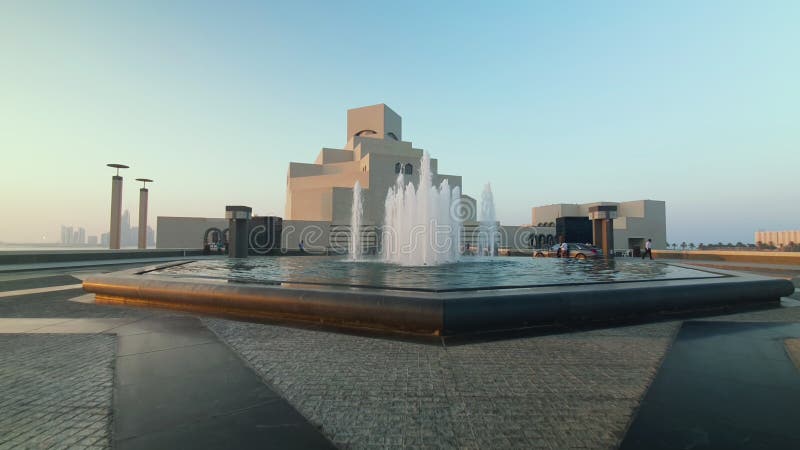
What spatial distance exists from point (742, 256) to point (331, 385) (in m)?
28.6

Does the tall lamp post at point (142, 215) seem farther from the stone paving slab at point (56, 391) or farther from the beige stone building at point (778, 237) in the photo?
the beige stone building at point (778, 237)

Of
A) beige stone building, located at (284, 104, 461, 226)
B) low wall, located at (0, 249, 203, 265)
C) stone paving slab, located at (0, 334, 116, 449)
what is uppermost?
beige stone building, located at (284, 104, 461, 226)

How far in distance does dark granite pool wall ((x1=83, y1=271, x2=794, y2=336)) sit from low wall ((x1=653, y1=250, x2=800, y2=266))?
58.4ft

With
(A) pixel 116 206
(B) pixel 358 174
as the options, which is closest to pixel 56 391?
(A) pixel 116 206

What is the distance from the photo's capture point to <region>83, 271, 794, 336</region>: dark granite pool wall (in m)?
5.11

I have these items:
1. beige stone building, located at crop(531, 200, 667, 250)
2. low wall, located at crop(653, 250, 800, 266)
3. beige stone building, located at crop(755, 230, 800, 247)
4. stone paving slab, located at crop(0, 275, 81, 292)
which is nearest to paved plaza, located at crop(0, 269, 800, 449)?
stone paving slab, located at crop(0, 275, 81, 292)

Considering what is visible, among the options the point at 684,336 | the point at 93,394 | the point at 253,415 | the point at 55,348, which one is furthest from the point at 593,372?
the point at 55,348

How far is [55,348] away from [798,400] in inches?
302

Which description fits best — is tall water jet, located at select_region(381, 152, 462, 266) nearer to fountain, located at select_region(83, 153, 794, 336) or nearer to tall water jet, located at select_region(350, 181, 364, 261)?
fountain, located at select_region(83, 153, 794, 336)

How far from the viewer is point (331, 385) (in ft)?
11.4

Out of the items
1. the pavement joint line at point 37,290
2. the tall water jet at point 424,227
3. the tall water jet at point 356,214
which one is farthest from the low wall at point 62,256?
the tall water jet at point 356,214

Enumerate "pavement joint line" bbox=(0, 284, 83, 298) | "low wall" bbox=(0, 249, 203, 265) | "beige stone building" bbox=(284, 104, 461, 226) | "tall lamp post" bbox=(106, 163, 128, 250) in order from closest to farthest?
"pavement joint line" bbox=(0, 284, 83, 298) → "low wall" bbox=(0, 249, 203, 265) → "tall lamp post" bbox=(106, 163, 128, 250) → "beige stone building" bbox=(284, 104, 461, 226)

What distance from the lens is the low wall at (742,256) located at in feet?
66.0

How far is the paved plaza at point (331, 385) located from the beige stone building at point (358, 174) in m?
41.8
